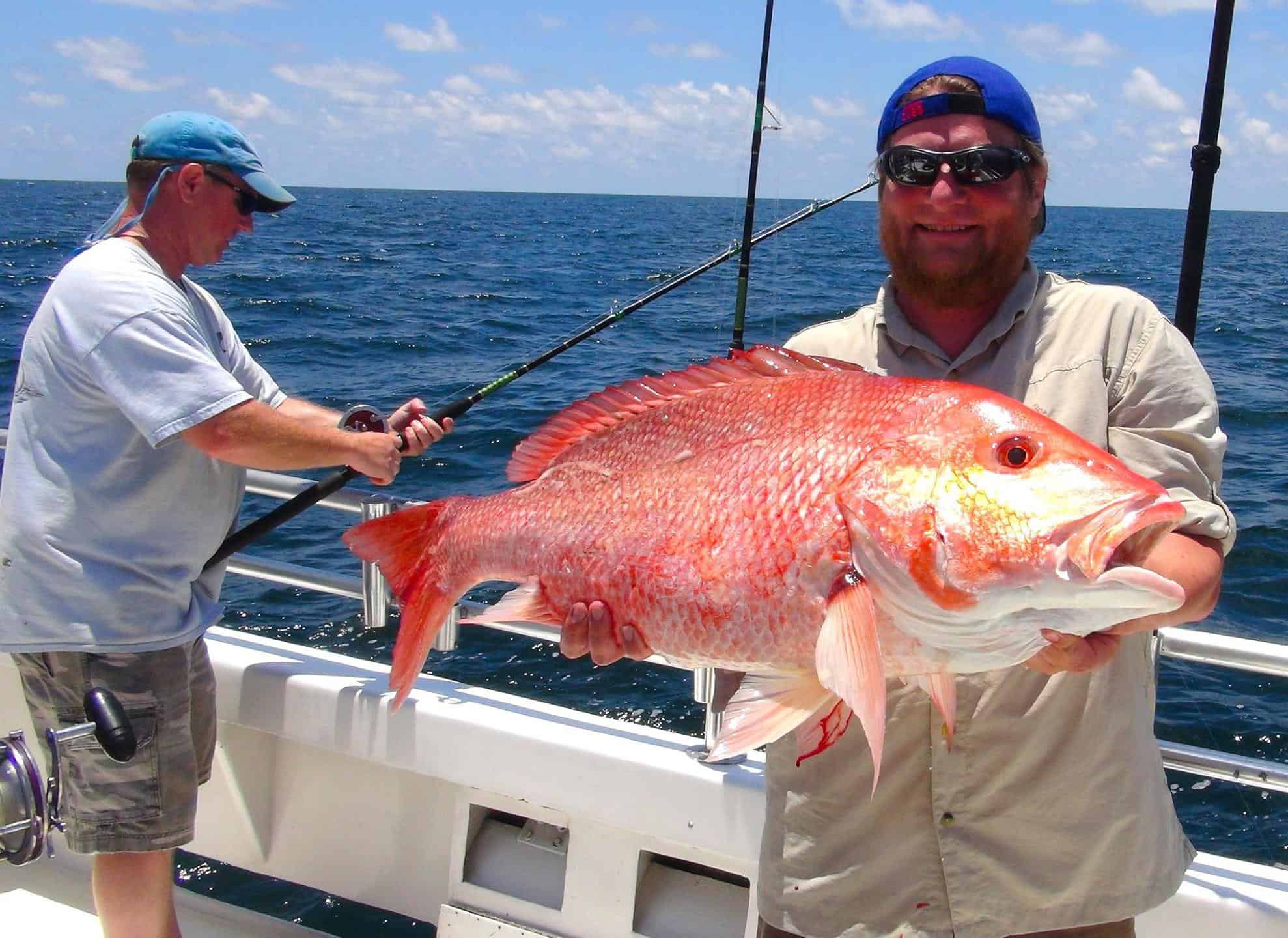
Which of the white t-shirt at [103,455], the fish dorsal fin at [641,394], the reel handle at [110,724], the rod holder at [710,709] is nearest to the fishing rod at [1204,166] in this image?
the fish dorsal fin at [641,394]

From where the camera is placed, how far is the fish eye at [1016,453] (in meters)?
1.52

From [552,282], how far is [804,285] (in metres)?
5.52

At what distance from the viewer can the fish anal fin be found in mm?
1672

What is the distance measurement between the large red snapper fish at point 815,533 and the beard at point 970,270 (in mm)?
264

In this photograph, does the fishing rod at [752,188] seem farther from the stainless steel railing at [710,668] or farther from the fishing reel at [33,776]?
the fishing reel at [33,776]

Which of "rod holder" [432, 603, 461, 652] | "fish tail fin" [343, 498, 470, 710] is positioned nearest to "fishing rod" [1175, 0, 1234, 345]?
"fish tail fin" [343, 498, 470, 710]

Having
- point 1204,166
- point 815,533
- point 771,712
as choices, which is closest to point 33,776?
point 771,712

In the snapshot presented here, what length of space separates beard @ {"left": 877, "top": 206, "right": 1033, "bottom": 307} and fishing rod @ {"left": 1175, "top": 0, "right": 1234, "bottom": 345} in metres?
1.03

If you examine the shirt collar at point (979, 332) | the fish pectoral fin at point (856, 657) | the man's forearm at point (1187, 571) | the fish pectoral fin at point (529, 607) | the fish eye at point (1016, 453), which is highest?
the shirt collar at point (979, 332)

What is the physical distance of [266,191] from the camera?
9.38ft

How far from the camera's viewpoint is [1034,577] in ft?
4.72

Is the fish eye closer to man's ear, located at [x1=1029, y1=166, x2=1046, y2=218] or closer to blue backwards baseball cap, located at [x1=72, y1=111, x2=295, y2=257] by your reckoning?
man's ear, located at [x1=1029, y1=166, x2=1046, y2=218]

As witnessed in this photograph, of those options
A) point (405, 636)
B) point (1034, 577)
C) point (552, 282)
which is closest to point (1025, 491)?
point (1034, 577)

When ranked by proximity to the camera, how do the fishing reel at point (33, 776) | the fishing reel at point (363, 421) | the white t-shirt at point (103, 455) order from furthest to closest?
1. the fishing reel at point (363, 421)
2. the white t-shirt at point (103, 455)
3. the fishing reel at point (33, 776)
